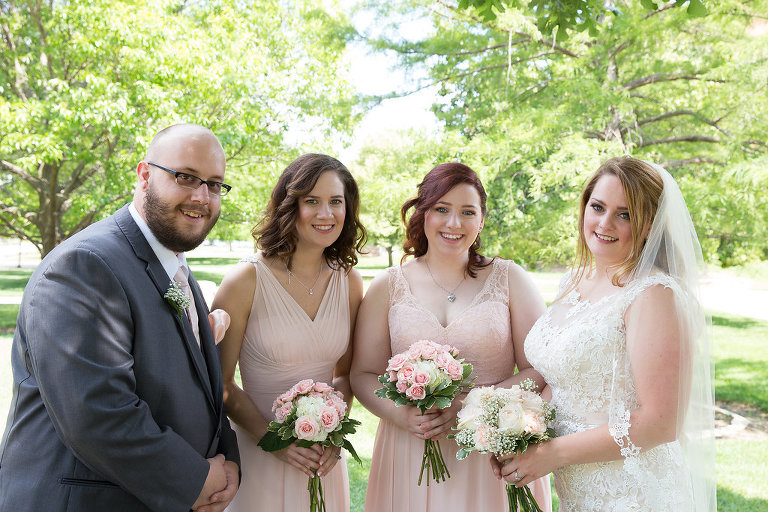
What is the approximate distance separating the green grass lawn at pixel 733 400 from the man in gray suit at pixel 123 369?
249 cm

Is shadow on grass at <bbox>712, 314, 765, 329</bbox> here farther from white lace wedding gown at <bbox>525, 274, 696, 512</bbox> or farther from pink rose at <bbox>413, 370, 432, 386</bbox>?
pink rose at <bbox>413, 370, 432, 386</bbox>

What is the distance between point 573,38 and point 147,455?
340 inches

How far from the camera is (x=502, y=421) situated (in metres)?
2.94

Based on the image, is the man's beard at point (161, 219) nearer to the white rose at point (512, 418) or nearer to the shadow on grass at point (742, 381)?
the white rose at point (512, 418)

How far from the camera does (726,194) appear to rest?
26.3 ft

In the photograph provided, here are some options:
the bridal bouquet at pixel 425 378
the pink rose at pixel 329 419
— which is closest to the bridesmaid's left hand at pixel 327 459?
the pink rose at pixel 329 419

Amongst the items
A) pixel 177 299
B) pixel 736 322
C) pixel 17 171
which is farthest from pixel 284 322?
pixel 736 322

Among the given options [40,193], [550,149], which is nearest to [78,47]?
[40,193]

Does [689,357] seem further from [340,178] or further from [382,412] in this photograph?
[340,178]

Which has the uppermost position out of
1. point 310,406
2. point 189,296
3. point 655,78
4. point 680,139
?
point 655,78

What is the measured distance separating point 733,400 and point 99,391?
38.5ft

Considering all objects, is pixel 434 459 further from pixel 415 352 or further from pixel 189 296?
pixel 189 296

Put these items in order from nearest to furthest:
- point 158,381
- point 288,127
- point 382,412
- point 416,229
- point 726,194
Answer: point 158,381 < point 382,412 < point 416,229 < point 726,194 < point 288,127

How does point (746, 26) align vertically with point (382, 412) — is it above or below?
above
